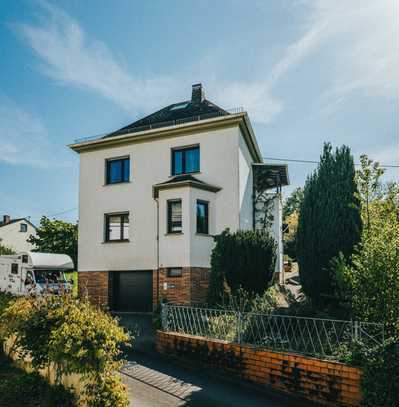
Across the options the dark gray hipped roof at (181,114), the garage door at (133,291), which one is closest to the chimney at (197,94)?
the dark gray hipped roof at (181,114)

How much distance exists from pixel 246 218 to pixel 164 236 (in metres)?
4.13

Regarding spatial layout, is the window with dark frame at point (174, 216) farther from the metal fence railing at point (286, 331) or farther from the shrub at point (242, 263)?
the metal fence railing at point (286, 331)

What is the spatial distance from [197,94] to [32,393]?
18367 millimetres

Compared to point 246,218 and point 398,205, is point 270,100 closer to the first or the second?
point 398,205

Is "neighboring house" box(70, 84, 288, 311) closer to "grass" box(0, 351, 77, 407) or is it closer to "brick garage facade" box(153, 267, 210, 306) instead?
"brick garage facade" box(153, 267, 210, 306)

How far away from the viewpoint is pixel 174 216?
16.8 meters

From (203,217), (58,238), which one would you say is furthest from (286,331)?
(58,238)

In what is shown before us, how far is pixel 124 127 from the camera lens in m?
21.0

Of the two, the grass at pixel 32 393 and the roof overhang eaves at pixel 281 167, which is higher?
the roof overhang eaves at pixel 281 167

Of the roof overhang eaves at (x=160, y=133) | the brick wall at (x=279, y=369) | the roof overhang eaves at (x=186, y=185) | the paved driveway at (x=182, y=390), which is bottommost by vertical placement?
the paved driveway at (x=182, y=390)

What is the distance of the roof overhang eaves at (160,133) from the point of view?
55.5 feet

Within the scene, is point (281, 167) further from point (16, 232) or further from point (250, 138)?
A: point (16, 232)

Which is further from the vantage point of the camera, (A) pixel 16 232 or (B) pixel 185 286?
(A) pixel 16 232

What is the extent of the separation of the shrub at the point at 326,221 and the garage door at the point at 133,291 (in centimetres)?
810
